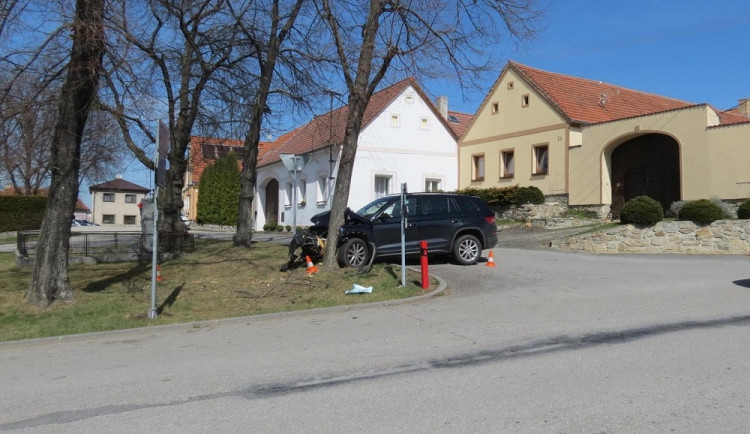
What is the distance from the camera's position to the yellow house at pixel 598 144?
2069 centimetres

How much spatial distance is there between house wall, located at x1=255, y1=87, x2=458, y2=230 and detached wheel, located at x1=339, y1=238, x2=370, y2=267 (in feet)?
49.3

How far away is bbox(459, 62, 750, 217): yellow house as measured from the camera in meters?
20.7

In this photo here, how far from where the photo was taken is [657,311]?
942cm

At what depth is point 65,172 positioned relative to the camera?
10.6 m

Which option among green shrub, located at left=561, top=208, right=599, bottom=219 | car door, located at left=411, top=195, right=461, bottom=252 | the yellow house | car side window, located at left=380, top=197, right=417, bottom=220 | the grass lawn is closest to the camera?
the grass lawn

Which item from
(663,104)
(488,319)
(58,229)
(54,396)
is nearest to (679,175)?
(663,104)

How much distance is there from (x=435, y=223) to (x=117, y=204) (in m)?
77.9

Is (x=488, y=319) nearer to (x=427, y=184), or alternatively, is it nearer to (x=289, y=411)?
(x=289, y=411)

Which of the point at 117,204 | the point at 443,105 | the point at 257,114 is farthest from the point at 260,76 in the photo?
the point at 117,204

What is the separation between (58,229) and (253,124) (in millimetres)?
7058

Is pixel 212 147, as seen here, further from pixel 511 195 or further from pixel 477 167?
pixel 477 167

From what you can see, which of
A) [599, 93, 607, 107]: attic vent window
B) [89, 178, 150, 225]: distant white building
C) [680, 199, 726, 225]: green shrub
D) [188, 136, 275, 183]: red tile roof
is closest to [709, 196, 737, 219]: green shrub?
[680, 199, 726, 225]: green shrub

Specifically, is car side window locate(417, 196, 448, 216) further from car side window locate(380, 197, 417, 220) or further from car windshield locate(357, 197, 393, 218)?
car windshield locate(357, 197, 393, 218)

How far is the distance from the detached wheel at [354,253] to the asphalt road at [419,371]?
286 centimetres
